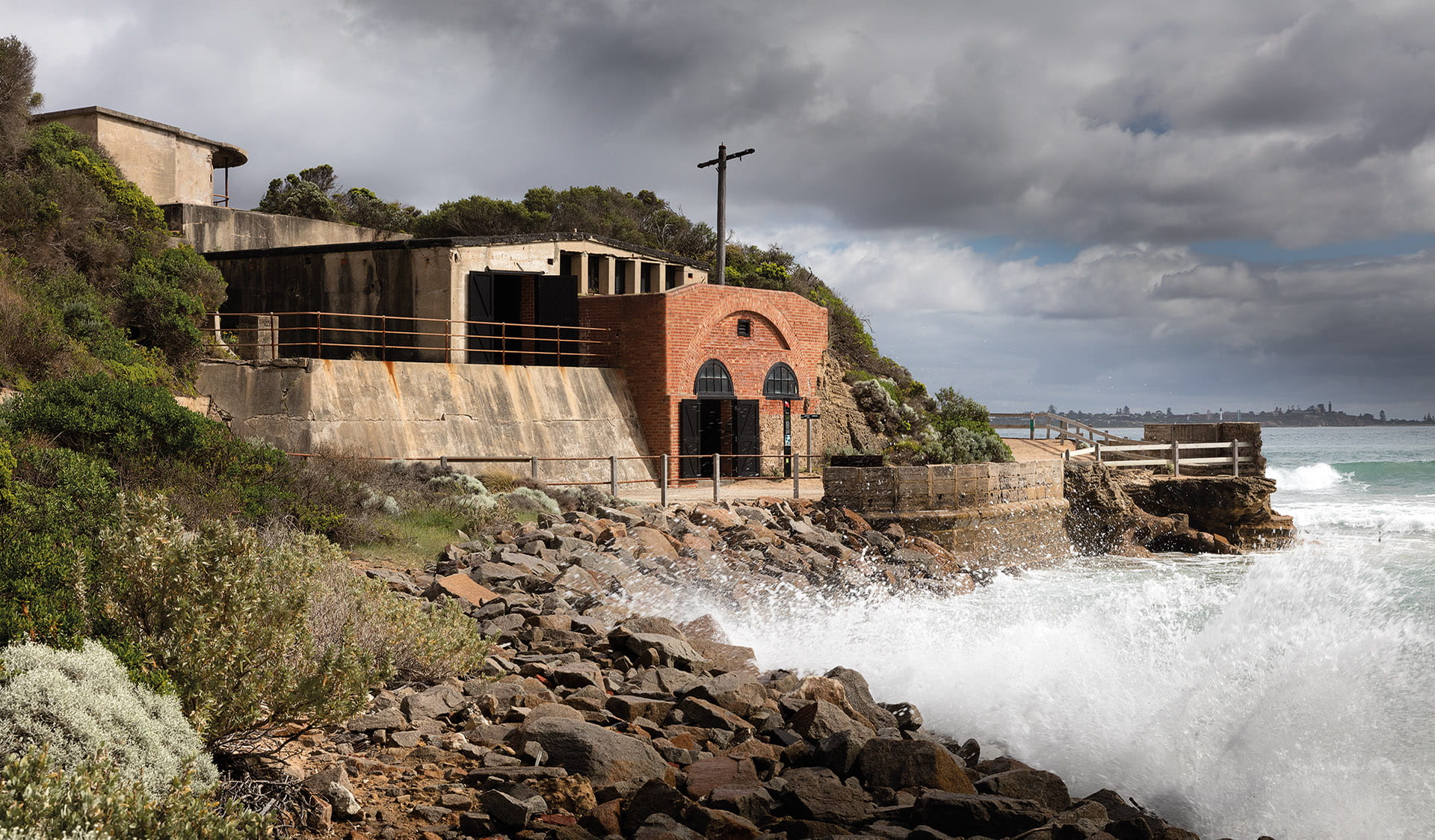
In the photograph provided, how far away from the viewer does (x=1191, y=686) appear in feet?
29.7

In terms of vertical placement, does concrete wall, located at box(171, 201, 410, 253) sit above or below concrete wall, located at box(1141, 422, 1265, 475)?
above

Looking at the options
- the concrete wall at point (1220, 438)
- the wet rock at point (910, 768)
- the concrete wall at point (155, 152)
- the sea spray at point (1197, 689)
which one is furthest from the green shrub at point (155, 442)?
the concrete wall at point (1220, 438)

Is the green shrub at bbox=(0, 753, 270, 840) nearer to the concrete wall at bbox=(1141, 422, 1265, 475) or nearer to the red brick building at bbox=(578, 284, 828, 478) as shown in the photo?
the red brick building at bbox=(578, 284, 828, 478)

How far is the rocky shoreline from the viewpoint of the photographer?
17.6ft

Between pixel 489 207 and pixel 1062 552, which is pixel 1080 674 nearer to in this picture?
pixel 1062 552

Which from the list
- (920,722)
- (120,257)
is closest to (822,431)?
(120,257)

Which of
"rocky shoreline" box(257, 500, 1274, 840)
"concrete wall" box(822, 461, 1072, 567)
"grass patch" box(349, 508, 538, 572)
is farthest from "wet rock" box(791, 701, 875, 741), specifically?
"concrete wall" box(822, 461, 1072, 567)

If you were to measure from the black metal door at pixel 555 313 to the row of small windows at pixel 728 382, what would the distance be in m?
3.03

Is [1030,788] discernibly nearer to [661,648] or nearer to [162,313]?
[661,648]

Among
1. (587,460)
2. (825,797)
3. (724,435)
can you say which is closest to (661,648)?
(825,797)

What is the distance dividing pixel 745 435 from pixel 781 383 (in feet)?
6.29

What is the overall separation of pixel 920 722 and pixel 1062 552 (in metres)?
14.2

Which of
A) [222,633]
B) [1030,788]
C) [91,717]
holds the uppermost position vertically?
[222,633]

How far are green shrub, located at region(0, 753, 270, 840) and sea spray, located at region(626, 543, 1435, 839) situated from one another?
5944mm
